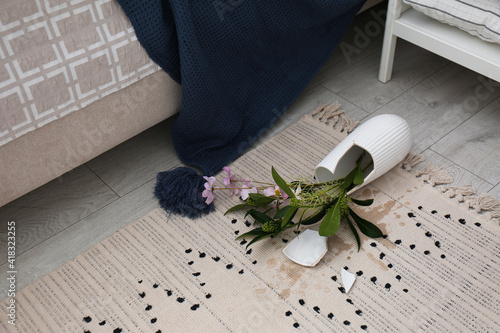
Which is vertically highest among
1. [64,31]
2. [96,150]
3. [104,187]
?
[64,31]

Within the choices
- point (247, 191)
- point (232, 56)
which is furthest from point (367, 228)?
point (232, 56)

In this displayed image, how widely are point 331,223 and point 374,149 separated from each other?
0.20 metres

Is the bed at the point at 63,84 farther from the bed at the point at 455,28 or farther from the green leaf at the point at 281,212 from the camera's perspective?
the bed at the point at 455,28

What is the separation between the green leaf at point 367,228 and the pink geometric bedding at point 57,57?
0.57 metres

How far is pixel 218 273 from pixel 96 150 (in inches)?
14.8

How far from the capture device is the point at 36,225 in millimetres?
1178

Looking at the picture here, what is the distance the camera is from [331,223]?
3.40ft

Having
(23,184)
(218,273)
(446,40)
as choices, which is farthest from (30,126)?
(446,40)

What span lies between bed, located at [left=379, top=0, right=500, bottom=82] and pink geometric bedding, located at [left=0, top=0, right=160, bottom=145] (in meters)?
0.70

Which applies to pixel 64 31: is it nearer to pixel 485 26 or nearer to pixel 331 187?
pixel 331 187

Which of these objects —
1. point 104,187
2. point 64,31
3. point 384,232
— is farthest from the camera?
point 104,187

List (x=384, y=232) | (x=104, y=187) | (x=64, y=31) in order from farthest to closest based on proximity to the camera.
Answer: (x=104, y=187)
(x=384, y=232)
(x=64, y=31)

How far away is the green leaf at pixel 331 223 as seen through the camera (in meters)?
1.02

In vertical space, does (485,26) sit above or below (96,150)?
above
